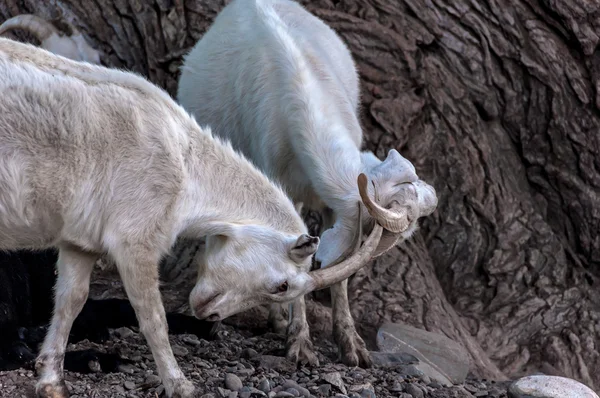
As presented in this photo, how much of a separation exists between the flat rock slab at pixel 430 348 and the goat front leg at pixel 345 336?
0.51m

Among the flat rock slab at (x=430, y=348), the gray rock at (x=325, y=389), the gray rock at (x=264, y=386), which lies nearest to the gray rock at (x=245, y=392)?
the gray rock at (x=264, y=386)

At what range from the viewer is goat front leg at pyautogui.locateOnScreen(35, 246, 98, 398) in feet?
17.7

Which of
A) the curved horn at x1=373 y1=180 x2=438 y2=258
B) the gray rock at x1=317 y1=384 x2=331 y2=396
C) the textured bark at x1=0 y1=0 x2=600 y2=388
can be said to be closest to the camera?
the gray rock at x1=317 y1=384 x2=331 y2=396

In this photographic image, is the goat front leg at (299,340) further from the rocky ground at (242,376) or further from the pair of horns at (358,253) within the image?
the pair of horns at (358,253)

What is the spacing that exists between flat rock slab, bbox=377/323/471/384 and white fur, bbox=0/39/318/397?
1867mm

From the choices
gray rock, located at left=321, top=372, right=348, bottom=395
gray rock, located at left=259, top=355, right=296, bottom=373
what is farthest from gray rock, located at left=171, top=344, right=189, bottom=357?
gray rock, located at left=321, top=372, right=348, bottom=395

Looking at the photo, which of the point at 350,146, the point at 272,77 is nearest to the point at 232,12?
the point at 272,77

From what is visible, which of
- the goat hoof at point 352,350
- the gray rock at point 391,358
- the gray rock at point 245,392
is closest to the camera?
the gray rock at point 245,392

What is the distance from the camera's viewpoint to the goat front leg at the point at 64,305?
5.39 meters

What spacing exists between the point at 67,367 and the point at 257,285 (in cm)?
130

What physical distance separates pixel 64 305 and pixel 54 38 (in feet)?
10.4

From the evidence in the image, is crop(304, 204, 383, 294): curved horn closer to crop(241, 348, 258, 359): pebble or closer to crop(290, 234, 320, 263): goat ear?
crop(290, 234, 320, 263): goat ear

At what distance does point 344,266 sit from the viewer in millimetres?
5520

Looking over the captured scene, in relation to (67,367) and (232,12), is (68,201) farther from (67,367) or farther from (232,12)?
(232,12)
